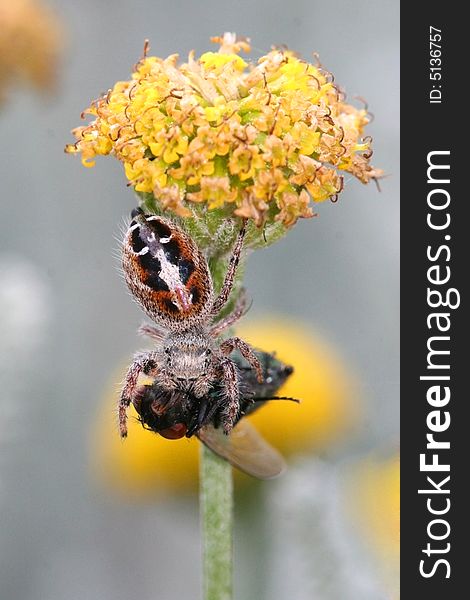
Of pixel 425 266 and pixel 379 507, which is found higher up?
pixel 425 266

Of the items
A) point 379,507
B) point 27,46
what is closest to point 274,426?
point 379,507

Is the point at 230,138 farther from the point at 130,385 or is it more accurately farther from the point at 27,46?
the point at 27,46

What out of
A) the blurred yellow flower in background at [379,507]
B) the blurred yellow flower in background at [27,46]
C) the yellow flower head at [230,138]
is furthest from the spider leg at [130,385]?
the blurred yellow flower in background at [27,46]

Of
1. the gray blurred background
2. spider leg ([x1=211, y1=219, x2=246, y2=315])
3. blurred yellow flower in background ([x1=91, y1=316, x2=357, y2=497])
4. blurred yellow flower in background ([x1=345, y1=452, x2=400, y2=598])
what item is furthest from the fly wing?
the gray blurred background

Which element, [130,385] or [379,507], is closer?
[130,385]

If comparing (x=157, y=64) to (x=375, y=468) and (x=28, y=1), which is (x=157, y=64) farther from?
(x=28, y=1)

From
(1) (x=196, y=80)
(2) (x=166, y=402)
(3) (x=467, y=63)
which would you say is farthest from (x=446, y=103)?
(2) (x=166, y=402)

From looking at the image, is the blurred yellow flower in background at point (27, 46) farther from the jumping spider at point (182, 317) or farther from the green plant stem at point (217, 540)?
the green plant stem at point (217, 540)
